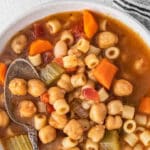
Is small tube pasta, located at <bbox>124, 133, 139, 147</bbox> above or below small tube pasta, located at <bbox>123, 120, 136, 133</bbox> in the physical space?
below

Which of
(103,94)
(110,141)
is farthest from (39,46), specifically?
(110,141)

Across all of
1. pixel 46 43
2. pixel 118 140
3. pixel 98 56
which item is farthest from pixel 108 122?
pixel 46 43

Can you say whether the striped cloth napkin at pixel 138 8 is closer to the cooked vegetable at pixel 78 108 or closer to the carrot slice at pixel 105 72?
the carrot slice at pixel 105 72

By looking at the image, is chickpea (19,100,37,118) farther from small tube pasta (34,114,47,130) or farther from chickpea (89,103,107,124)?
chickpea (89,103,107,124)

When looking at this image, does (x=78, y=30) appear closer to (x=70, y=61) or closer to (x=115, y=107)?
(x=70, y=61)

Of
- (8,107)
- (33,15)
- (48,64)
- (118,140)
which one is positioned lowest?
(118,140)

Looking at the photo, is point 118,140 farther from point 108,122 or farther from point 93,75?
point 93,75

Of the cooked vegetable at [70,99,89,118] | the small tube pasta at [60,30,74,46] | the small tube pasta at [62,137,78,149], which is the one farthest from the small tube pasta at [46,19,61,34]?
the small tube pasta at [62,137,78,149]
